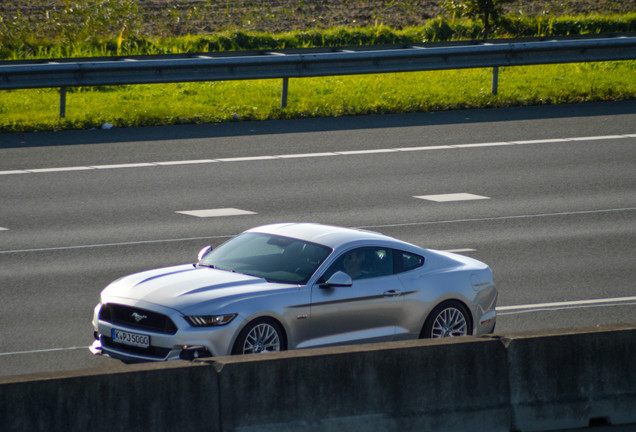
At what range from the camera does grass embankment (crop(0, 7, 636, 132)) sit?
2048cm

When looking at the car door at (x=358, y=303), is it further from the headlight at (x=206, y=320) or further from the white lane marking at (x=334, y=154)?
the white lane marking at (x=334, y=154)

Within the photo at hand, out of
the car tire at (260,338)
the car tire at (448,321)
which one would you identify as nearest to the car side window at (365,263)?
the car tire at (448,321)

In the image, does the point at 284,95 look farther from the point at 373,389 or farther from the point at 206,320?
the point at 373,389

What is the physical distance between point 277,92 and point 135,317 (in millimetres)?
14242

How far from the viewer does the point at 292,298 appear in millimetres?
8969

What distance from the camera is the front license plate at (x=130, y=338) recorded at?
8.64 m

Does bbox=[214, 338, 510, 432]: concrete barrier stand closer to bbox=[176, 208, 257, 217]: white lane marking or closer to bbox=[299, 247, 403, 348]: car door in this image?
bbox=[299, 247, 403, 348]: car door

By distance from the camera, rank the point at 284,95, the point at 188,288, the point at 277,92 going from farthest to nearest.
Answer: the point at 277,92
the point at 284,95
the point at 188,288

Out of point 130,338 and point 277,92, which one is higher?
point 277,92

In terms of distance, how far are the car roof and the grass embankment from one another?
411 inches

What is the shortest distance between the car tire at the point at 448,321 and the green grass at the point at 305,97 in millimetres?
11265

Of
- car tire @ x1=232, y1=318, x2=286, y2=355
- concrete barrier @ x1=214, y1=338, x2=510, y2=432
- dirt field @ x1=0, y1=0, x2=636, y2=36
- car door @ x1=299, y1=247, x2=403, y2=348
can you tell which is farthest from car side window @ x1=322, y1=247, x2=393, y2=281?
dirt field @ x1=0, y1=0, x2=636, y2=36

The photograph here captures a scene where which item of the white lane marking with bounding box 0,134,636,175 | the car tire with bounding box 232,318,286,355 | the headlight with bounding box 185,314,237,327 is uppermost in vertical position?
the headlight with bounding box 185,314,237,327

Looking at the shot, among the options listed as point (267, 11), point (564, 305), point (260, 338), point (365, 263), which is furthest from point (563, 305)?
point (267, 11)
